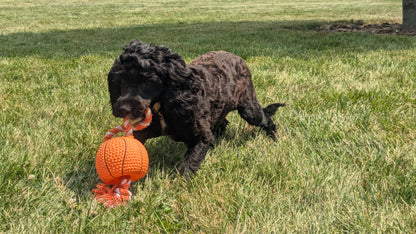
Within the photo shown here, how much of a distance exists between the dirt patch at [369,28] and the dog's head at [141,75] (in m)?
9.74

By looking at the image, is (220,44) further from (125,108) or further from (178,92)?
(125,108)

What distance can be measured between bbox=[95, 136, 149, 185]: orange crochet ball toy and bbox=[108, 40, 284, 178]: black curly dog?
9.5 inches

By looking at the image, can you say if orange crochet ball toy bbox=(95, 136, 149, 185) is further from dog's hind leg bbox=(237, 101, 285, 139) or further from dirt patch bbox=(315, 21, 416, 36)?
dirt patch bbox=(315, 21, 416, 36)

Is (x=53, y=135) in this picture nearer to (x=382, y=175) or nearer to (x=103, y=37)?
(x=382, y=175)

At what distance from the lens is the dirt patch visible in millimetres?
10492

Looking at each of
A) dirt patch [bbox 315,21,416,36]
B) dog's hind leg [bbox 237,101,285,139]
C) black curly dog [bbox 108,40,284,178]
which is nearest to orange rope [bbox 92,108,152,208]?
black curly dog [bbox 108,40,284,178]

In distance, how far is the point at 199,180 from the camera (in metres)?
2.71

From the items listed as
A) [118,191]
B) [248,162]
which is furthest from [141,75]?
[248,162]

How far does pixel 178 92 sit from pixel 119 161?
67 centimetres

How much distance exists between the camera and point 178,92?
8.70 feet

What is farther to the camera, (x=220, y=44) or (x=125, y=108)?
(x=220, y=44)

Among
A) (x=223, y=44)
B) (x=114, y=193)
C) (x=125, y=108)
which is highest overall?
(x=223, y=44)

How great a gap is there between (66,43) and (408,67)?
27.8ft

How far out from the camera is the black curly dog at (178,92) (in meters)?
2.42
